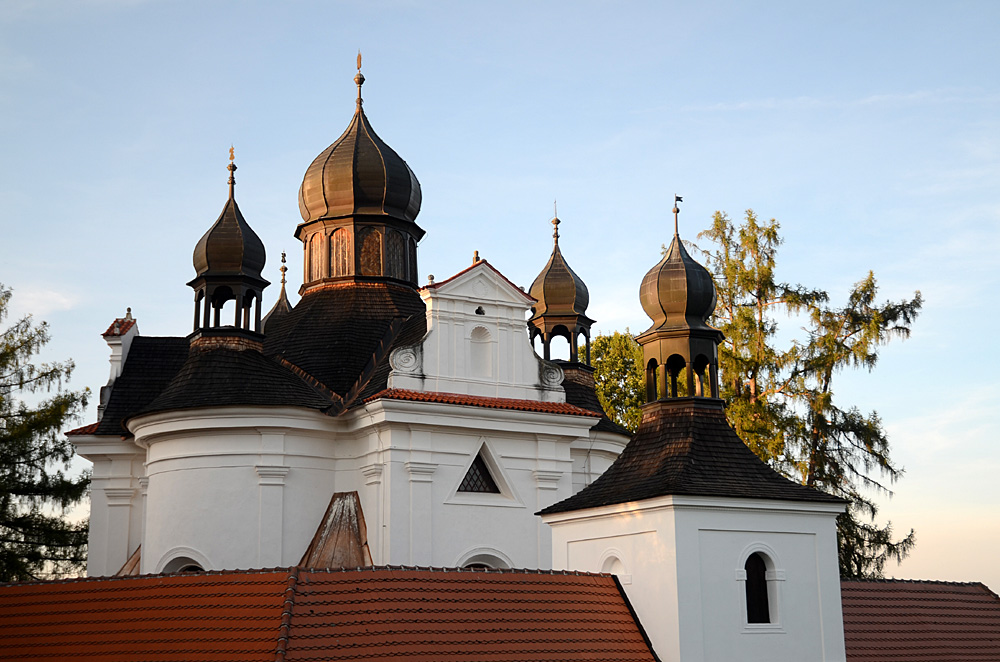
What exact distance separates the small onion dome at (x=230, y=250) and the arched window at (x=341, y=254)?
2385mm

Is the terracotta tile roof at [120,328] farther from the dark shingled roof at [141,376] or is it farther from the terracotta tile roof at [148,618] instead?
the terracotta tile roof at [148,618]

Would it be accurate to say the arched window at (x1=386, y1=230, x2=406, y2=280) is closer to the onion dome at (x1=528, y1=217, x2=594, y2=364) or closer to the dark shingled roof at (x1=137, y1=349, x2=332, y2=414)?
the onion dome at (x1=528, y1=217, x2=594, y2=364)

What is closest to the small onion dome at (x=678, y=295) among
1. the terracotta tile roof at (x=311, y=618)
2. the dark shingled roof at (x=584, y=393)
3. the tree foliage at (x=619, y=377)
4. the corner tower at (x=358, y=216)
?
the terracotta tile roof at (x=311, y=618)

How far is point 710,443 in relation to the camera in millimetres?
17500

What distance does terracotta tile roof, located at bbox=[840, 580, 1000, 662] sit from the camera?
1733 cm

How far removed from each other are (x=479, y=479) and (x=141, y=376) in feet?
30.0

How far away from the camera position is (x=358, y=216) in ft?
88.9

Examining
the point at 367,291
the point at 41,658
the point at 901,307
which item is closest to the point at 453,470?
the point at 367,291

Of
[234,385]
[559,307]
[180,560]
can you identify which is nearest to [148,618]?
[180,560]

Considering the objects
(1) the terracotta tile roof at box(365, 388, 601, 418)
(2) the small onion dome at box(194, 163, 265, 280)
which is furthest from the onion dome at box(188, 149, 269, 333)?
(1) the terracotta tile roof at box(365, 388, 601, 418)

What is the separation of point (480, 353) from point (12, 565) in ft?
42.6

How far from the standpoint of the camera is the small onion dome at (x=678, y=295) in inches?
751

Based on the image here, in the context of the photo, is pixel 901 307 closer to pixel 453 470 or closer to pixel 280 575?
pixel 453 470

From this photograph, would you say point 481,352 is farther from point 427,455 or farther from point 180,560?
point 180,560
